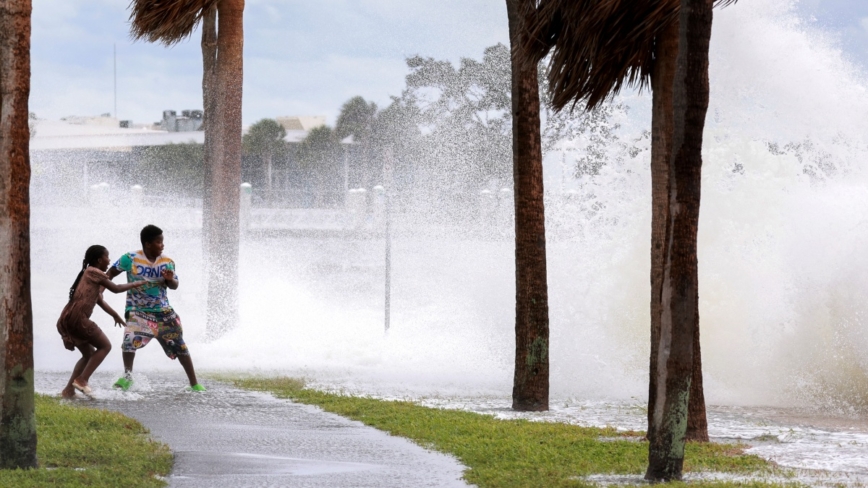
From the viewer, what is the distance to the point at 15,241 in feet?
24.1

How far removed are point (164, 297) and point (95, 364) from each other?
930 millimetres

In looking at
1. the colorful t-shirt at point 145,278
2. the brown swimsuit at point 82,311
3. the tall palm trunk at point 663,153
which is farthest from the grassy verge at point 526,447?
the brown swimsuit at point 82,311

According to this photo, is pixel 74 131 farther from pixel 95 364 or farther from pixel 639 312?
pixel 95 364

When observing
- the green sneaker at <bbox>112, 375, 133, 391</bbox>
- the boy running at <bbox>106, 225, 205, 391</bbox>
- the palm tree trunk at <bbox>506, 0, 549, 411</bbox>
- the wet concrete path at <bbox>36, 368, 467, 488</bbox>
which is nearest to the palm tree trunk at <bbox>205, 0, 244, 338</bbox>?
the wet concrete path at <bbox>36, 368, 467, 488</bbox>

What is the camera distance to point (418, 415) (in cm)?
1088

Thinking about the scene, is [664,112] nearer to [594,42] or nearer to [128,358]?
[594,42]

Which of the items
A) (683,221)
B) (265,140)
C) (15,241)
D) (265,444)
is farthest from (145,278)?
(265,140)

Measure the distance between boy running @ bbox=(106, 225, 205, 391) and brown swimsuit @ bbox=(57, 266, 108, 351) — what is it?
261 mm

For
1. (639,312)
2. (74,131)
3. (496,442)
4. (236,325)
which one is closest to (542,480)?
(496,442)

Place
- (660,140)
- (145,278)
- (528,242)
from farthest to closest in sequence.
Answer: (528,242) < (145,278) < (660,140)

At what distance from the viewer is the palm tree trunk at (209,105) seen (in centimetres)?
1895

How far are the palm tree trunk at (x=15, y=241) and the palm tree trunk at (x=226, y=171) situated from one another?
1132 cm

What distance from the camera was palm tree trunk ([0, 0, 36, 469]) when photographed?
7348mm

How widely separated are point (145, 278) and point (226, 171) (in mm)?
7640
